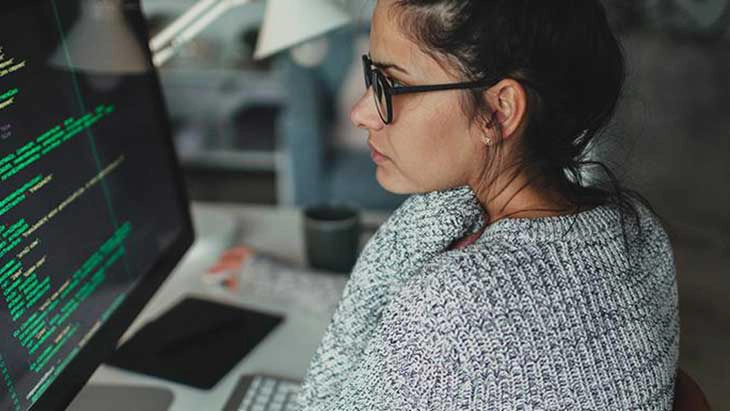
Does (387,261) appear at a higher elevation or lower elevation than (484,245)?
lower

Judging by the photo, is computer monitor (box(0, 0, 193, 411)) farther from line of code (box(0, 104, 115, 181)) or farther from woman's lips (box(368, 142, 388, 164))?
woman's lips (box(368, 142, 388, 164))

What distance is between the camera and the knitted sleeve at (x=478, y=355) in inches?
26.5

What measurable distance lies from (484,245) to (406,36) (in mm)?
241

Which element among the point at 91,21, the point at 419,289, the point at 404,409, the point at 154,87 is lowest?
the point at 404,409

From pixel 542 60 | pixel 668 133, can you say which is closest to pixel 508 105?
pixel 542 60

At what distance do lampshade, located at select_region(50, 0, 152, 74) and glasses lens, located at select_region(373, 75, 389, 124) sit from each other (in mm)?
333

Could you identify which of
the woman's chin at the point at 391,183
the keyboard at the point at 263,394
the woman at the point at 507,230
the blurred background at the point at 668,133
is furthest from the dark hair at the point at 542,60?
the blurred background at the point at 668,133

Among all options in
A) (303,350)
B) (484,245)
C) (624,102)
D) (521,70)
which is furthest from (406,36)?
(303,350)

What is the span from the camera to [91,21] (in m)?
0.86

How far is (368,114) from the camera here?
0.86 meters

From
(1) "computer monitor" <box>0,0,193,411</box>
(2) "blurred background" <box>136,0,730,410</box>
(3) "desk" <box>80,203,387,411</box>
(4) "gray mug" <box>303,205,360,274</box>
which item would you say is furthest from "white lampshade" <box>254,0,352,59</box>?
(2) "blurred background" <box>136,0,730,410</box>

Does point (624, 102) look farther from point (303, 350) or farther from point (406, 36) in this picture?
point (303, 350)

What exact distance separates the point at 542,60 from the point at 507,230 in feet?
0.59

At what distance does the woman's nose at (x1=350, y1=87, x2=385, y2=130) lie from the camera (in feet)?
2.81
